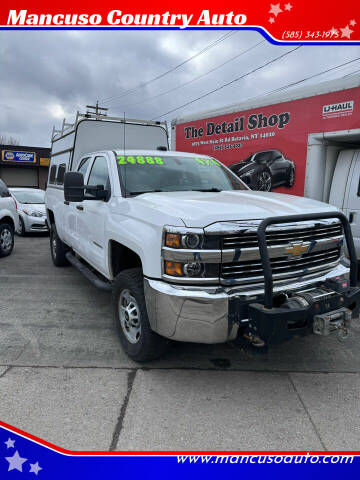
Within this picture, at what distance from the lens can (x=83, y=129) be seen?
6.85 meters

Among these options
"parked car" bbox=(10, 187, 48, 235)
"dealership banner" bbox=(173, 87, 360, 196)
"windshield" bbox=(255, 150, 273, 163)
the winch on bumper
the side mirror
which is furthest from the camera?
"parked car" bbox=(10, 187, 48, 235)

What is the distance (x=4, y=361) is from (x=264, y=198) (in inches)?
112

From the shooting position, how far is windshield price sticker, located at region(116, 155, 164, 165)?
4230 millimetres

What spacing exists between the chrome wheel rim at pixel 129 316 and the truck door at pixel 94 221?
0.72m

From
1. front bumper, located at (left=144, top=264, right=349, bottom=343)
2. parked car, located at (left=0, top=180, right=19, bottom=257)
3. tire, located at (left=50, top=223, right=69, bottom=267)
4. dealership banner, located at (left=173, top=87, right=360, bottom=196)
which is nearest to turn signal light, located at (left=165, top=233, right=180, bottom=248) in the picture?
front bumper, located at (left=144, top=264, right=349, bottom=343)

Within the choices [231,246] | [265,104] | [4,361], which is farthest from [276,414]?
[265,104]

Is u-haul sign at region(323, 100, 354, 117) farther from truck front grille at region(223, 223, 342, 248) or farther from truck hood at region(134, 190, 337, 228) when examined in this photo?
truck front grille at region(223, 223, 342, 248)

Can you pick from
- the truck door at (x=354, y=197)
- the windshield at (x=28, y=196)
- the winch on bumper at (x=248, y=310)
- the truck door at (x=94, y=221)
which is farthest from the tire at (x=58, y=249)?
the windshield at (x=28, y=196)

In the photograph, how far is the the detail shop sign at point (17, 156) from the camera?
31.3m

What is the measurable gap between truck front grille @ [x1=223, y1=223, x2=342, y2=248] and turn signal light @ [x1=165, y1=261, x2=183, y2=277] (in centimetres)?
37

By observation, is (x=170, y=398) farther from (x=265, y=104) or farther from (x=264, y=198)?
(x=265, y=104)

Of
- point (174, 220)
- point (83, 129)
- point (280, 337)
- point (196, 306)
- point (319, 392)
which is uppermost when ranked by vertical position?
point (83, 129)

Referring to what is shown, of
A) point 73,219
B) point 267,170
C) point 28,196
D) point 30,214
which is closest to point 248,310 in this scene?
point 73,219

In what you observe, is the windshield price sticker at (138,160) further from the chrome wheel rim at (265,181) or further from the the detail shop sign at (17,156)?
the the detail shop sign at (17,156)
